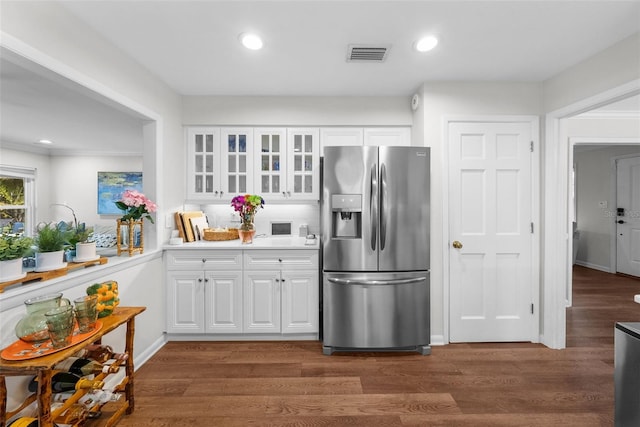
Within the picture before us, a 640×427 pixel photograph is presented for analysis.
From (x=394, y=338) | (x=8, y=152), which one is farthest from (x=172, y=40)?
(x=8, y=152)

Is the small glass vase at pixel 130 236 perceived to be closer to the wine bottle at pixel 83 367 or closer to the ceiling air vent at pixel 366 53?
the wine bottle at pixel 83 367

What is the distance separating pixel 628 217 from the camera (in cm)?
538

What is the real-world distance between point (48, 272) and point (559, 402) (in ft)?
10.9

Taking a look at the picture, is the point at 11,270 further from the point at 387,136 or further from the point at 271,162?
the point at 387,136

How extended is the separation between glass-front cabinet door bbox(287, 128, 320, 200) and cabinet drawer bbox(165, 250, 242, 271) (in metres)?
0.90

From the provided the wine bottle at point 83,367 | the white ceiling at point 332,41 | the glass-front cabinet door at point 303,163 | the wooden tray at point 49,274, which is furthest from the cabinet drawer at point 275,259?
the white ceiling at point 332,41

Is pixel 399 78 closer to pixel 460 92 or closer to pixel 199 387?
pixel 460 92

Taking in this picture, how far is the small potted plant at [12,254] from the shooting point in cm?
146

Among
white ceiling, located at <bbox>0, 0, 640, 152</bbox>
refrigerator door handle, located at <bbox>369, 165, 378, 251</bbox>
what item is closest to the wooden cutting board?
white ceiling, located at <bbox>0, 0, 640, 152</bbox>

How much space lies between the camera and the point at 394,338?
2.54 meters

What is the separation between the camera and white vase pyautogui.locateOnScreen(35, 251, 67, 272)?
168cm

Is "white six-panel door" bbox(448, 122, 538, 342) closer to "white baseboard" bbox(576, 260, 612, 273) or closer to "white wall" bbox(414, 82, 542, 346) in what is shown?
"white wall" bbox(414, 82, 542, 346)

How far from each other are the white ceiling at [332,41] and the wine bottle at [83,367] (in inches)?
63.6

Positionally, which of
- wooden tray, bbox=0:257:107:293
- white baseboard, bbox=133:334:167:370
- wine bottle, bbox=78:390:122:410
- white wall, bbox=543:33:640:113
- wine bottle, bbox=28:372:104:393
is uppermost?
white wall, bbox=543:33:640:113
